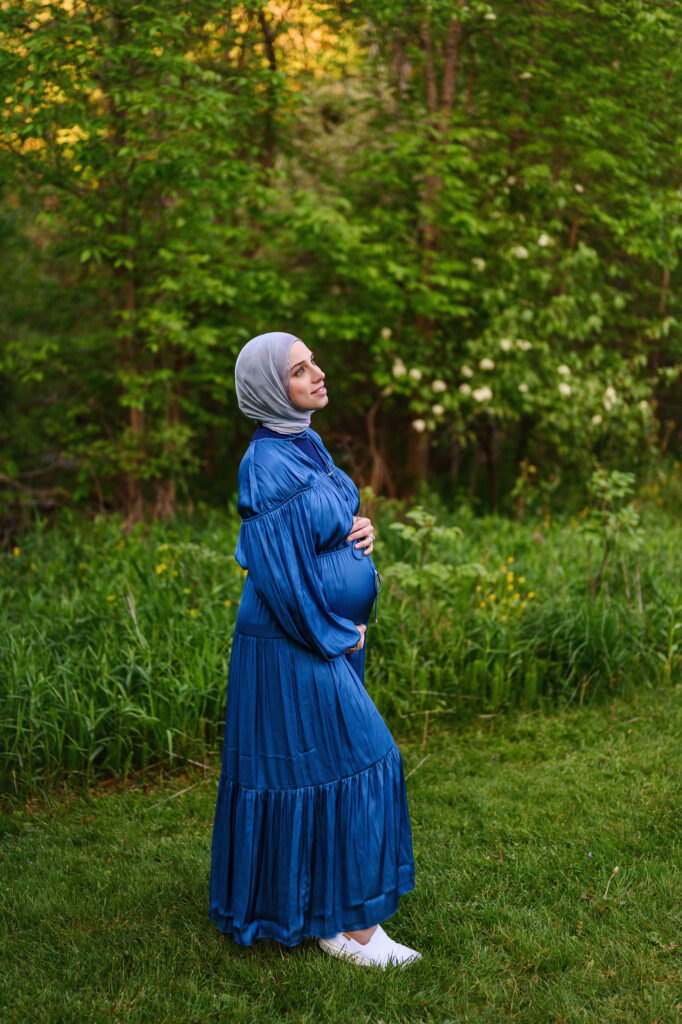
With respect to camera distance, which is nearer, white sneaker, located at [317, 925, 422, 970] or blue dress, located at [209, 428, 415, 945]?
blue dress, located at [209, 428, 415, 945]

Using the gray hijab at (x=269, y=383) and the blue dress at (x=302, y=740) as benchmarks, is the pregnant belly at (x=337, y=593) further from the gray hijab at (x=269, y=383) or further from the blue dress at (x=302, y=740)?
the gray hijab at (x=269, y=383)

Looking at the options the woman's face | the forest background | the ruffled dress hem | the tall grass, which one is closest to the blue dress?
the ruffled dress hem

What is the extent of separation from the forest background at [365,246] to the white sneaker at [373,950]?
4906 millimetres

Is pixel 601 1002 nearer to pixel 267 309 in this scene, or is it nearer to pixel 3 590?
pixel 3 590

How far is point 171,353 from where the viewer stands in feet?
26.3

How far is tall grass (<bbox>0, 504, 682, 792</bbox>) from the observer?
161 inches

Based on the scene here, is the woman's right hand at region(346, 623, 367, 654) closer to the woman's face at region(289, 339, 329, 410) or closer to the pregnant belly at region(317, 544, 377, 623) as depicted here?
the pregnant belly at region(317, 544, 377, 623)

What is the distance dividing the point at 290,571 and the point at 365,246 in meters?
5.17

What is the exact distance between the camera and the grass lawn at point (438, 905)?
255cm

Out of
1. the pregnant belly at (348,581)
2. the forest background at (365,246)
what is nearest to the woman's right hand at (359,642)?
the pregnant belly at (348,581)

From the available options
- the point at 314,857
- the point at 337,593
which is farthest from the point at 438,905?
the point at 337,593

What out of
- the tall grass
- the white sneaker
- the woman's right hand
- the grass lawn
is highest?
the woman's right hand

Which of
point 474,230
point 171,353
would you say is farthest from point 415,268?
point 171,353

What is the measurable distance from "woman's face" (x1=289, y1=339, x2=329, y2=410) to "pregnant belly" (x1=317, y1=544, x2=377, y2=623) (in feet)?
1.43
